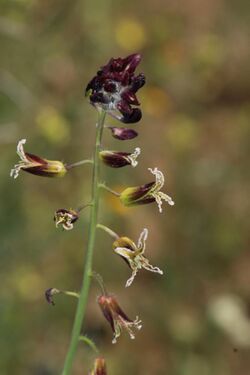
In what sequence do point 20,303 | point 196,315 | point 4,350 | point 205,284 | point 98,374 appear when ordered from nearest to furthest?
A: point 98,374 → point 4,350 → point 20,303 → point 196,315 → point 205,284

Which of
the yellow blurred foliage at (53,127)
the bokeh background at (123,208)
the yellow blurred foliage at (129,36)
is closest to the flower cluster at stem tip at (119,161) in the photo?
the bokeh background at (123,208)

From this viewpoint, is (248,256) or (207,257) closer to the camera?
(207,257)

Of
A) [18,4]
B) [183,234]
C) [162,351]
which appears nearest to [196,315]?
[162,351]

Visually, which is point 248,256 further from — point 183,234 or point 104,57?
point 104,57

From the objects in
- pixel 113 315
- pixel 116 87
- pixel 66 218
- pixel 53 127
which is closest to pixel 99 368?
pixel 113 315

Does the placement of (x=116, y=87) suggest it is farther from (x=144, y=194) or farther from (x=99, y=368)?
(x=99, y=368)
